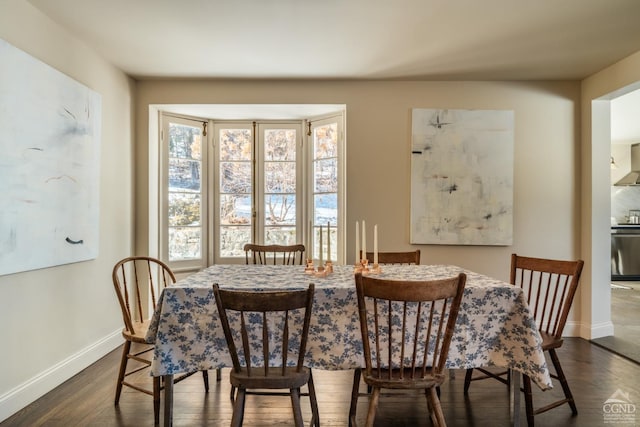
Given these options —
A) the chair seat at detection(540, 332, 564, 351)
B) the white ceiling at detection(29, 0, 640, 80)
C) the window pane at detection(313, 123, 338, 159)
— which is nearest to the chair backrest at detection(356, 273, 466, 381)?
the chair seat at detection(540, 332, 564, 351)

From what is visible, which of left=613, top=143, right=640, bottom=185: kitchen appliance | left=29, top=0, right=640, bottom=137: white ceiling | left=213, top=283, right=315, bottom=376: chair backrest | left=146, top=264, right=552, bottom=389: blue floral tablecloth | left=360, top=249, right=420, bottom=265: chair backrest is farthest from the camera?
left=613, top=143, right=640, bottom=185: kitchen appliance

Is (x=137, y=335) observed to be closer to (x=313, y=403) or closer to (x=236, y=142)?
(x=313, y=403)

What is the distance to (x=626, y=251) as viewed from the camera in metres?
6.25

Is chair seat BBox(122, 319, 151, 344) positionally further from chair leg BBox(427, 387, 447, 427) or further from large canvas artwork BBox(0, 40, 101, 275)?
chair leg BBox(427, 387, 447, 427)

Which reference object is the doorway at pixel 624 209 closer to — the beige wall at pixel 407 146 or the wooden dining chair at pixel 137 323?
the beige wall at pixel 407 146

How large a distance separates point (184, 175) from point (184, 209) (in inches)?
14.1

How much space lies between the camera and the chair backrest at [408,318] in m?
1.45

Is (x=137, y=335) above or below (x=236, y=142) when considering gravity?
below

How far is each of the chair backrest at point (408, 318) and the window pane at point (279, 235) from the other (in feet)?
7.47

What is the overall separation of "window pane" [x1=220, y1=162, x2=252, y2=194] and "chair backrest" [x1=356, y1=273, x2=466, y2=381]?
2.58 meters

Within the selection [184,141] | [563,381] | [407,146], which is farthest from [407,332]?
[184,141]

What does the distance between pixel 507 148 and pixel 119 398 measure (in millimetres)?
3717

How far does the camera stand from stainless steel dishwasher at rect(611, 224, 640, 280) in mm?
6207

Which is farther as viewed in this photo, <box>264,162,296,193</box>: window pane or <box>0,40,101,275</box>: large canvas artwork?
<box>264,162,296,193</box>: window pane
